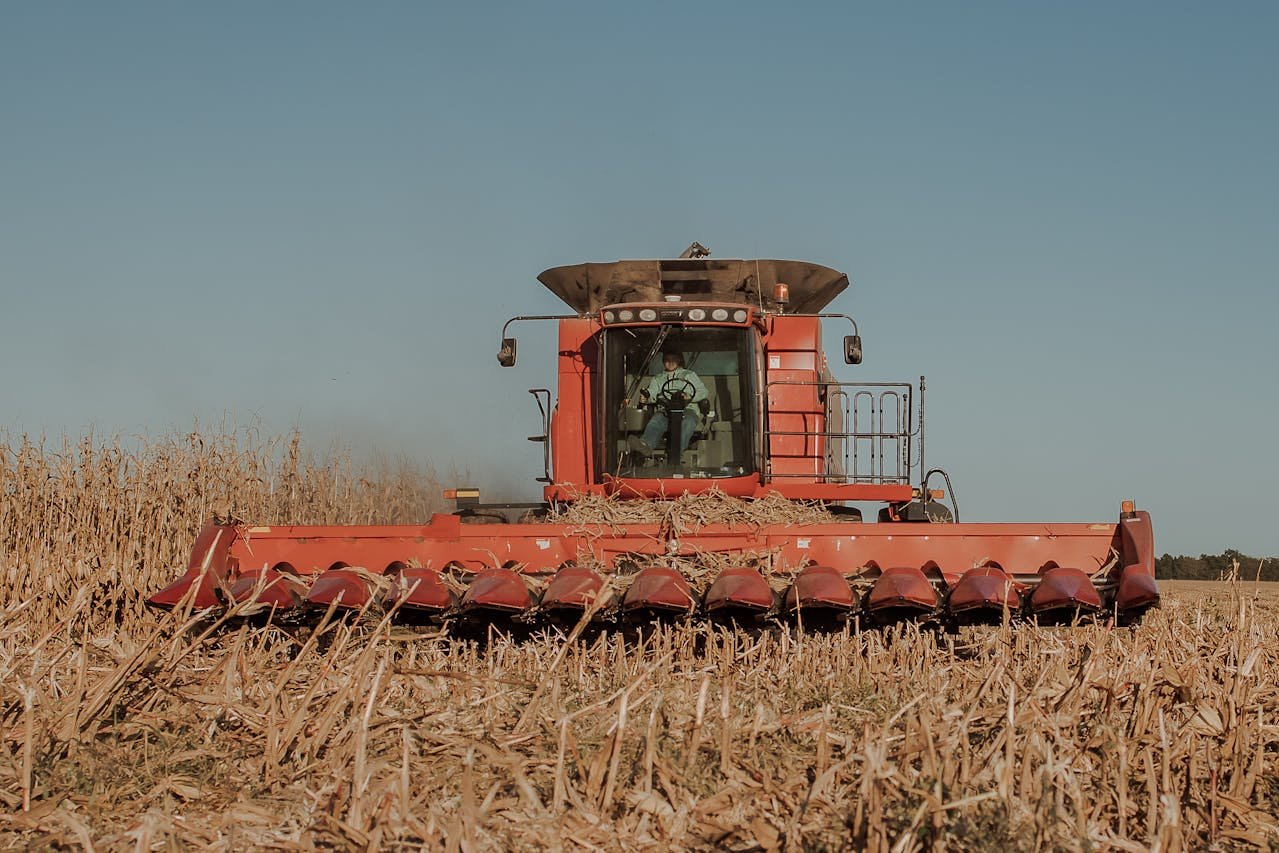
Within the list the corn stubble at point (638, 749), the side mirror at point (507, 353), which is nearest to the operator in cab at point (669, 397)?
the side mirror at point (507, 353)

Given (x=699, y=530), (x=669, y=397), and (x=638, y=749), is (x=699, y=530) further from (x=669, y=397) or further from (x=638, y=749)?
(x=638, y=749)

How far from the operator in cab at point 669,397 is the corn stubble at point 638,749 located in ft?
10.4

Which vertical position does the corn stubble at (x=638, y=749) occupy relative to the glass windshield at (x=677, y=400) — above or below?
below

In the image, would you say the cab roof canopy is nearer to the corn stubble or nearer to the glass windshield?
the glass windshield

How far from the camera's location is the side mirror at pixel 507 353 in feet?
30.5

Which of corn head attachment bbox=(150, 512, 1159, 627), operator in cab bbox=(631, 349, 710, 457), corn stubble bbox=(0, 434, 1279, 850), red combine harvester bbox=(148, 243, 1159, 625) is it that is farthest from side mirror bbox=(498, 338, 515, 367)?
corn stubble bbox=(0, 434, 1279, 850)

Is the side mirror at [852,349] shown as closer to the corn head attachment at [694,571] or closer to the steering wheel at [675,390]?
the steering wheel at [675,390]

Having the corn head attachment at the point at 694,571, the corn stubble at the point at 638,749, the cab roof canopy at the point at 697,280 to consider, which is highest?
the cab roof canopy at the point at 697,280

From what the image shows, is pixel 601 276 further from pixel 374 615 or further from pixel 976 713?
pixel 976 713

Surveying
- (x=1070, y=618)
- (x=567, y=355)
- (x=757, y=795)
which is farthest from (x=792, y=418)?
(x=757, y=795)

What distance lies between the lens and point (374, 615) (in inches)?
242

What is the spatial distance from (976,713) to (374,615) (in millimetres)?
3191

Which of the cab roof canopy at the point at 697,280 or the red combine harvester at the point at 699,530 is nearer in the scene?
the red combine harvester at the point at 699,530

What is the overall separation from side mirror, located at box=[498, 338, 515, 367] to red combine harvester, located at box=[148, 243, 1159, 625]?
0.06ft
